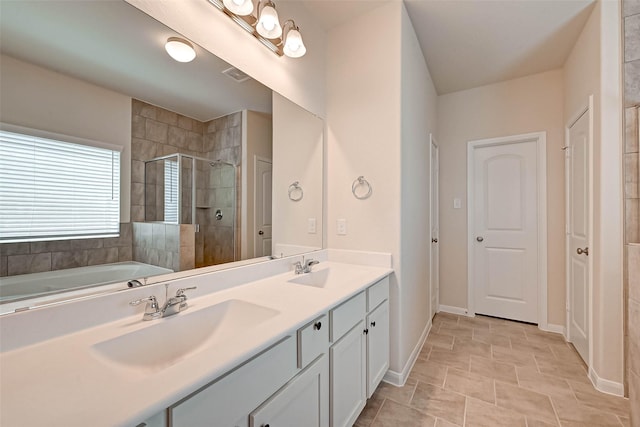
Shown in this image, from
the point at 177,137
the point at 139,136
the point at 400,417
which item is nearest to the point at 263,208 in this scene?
the point at 177,137

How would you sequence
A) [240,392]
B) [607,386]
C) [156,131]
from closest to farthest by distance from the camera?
[240,392] < [156,131] < [607,386]

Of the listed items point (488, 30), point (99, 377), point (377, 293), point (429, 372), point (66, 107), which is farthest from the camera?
point (488, 30)

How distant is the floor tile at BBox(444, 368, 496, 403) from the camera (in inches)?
69.2

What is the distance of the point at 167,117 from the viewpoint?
1.15 meters

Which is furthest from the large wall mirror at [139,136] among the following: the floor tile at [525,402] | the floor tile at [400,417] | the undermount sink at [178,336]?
the floor tile at [525,402]

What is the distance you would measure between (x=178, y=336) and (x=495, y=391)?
2016 millimetres

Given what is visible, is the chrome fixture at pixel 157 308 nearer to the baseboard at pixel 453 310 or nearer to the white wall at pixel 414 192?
the white wall at pixel 414 192

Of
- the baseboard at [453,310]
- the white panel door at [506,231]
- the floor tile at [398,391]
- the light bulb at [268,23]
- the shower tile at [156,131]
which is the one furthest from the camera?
the baseboard at [453,310]

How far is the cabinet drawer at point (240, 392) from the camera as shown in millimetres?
636

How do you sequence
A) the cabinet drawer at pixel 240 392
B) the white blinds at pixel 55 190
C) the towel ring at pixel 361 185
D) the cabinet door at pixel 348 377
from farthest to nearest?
the towel ring at pixel 361 185 < the cabinet door at pixel 348 377 < the white blinds at pixel 55 190 < the cabinet drawer at pixel 240 392

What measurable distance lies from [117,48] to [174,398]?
119 cm

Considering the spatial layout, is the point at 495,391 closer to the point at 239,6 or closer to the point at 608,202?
the point at 608,202

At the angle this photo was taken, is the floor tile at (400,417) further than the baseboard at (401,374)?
No

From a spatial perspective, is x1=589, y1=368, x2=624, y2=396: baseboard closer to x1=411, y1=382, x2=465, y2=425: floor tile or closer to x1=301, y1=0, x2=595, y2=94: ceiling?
x1=411, y1=382, x2=465, y2=425: floor tile
